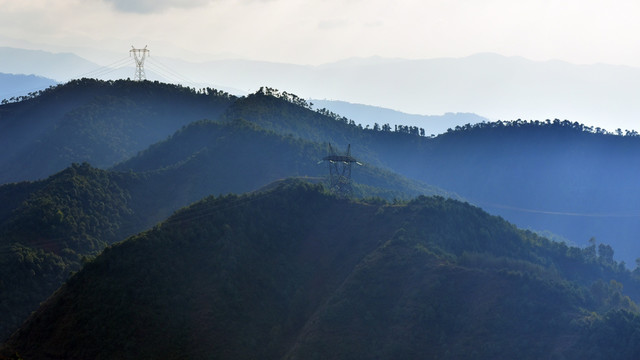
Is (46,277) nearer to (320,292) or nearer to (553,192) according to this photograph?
(320,292)

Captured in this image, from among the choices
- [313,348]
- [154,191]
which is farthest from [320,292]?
[154,191]

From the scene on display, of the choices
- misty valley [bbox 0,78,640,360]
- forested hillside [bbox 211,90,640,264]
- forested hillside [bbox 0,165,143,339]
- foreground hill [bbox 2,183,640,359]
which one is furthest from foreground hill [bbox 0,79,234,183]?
foreground hill [bbox 2,183,640,359]

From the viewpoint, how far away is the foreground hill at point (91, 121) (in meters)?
155

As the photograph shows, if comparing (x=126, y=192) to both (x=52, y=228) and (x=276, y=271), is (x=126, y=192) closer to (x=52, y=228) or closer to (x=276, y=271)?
(x=52, y=228)

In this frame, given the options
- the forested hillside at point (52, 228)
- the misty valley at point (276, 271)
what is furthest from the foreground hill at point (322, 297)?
the forested hillside at point (52, 228)

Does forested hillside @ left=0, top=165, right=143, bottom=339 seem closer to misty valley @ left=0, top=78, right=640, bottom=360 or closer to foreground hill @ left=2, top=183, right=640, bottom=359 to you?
misty valley @ left=0, top=78, right=640, bottom=360

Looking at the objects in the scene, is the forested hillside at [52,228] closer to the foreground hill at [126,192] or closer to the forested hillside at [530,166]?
the foreground hill at [126,192]

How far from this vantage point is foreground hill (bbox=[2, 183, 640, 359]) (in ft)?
195

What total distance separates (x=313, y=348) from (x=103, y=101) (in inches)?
5078

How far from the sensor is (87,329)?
63.4m

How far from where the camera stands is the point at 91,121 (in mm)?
161500

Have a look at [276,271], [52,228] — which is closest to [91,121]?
[52,228]

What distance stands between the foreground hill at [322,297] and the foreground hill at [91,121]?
289ft

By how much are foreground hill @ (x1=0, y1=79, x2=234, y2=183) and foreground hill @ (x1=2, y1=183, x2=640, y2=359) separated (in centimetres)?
8824
